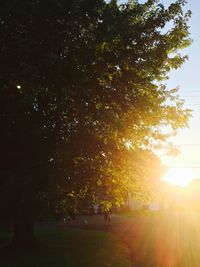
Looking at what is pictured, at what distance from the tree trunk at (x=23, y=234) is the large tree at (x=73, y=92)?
2488 mm

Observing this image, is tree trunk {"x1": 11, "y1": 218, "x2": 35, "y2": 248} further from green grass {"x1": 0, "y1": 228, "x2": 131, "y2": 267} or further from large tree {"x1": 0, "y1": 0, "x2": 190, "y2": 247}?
large tree {"x1": 0, "y1": 0, "x2": 190, "y2": 247}

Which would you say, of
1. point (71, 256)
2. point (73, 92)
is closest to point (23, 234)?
point (71, 256)

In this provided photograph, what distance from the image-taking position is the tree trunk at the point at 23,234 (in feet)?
74.5

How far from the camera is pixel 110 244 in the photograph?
2620cm

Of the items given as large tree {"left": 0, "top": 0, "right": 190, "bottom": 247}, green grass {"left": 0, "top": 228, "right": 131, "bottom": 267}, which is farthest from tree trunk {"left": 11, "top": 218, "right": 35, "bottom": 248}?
large tree {"left": 0, "top": 0, "right": 190, "bottom": 247}

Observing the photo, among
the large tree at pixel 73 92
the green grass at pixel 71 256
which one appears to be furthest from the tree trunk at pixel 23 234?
the large tree at pixel 73 92

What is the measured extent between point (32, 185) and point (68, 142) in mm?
2669

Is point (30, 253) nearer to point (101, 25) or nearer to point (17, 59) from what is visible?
point (17, 59)

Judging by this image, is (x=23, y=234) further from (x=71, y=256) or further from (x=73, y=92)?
(x=73, y=92)

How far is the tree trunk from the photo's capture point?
22703mm

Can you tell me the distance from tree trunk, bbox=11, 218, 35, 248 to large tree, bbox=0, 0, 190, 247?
2488mm

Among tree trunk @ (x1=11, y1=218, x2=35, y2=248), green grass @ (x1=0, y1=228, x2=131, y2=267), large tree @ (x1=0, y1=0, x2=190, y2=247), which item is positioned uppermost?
large tree @ (x1=0, y1=0, x2=190, y2=247)

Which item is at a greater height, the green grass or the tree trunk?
Answer: the tree trunk

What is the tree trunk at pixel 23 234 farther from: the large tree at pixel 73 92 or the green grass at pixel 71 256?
the large tree at pixel 73 92
